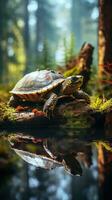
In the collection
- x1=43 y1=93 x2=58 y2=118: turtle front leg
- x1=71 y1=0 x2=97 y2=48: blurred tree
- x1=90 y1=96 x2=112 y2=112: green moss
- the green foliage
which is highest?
x1=43 y1=93 x2=58 y2=118: turtle front leg

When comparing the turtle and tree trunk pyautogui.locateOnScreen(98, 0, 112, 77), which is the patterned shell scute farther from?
tree trunk pyautogui.locateOnScreen(98, 0, 112, 77)

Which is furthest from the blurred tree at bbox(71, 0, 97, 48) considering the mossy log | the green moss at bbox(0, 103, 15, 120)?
the mossy log

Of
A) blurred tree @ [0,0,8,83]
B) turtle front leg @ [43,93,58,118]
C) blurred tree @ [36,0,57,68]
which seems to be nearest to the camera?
turtle front leg @ [43,93,58,118]

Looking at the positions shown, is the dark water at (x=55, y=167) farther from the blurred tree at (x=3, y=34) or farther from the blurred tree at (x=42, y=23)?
the blurred tree at (x=42, y=23)

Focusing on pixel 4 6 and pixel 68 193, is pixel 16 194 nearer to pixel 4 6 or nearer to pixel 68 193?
pixel 68 193

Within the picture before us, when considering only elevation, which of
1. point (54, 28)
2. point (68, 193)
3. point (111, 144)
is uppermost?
point (68, 193)

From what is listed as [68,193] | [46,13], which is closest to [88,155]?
[68,193]

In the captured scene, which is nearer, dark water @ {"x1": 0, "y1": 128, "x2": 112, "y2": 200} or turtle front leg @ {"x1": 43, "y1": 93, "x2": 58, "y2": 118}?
dark water @ {"x1": 0, "y1": 128, "x2": 112, "y2": 200}

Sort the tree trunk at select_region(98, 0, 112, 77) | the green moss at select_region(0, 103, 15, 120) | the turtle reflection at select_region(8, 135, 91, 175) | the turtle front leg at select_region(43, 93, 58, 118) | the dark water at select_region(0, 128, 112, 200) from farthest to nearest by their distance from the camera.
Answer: the tree trunk at select_region(98, 0, 112, 77), the green moss at select_region(0, 103, 15, 120), the turtle front leg at select_region(43, 93, 58, 118), the turtle reflection at select_region(8, 135, 91, 175), the dark water at select_region(0, 128, 112, 200)

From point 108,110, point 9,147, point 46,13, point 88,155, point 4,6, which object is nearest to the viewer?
point 88,155
